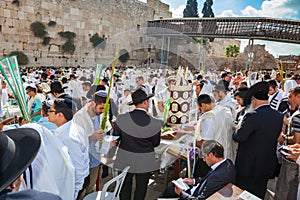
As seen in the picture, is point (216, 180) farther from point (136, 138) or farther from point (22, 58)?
point (22, 58)

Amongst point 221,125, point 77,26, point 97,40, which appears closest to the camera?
point 221,125

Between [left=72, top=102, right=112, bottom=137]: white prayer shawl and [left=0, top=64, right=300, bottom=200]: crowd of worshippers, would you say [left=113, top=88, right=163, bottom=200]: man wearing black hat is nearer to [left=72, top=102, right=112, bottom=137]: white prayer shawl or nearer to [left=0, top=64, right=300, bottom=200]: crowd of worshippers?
[left=0, top=64, right=300, bottom=200]: crowd of worshippers

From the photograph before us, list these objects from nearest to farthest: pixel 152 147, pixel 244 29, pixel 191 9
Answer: pixel 152 147, pixel 244 29, pixel 191 9

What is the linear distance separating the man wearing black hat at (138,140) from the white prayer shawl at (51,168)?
2.72ft

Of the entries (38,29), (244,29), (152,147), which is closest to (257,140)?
(152,147)

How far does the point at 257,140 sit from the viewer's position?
8.77 ft

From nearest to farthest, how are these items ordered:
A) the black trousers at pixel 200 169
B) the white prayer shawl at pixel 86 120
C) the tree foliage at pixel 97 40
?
the white prayer shawl at pixel 86 120 < the black trousers at pixel 200 169 < the tree foliage at pixel 97 40

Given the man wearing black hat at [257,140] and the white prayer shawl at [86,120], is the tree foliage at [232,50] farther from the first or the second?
the white prayer shawl at [86,120]

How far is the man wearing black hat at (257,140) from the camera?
8.55ft

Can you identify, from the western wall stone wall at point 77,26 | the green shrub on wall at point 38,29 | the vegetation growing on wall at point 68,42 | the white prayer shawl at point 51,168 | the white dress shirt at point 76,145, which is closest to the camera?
the white prayer shawl at point 51,168

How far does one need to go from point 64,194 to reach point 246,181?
206 cm

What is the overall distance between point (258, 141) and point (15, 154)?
2389 mm

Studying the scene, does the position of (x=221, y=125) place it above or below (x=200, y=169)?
above

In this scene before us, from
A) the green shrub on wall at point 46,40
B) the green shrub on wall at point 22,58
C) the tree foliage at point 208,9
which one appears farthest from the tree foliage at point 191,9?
the green shrub on wall at point 22,58
